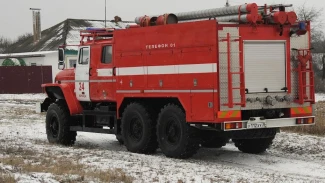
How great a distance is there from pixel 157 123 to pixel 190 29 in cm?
222

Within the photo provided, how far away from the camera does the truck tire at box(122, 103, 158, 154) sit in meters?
13.3

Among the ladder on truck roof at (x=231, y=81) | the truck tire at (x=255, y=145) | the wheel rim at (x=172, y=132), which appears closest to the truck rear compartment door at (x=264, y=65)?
the ladder on truck roof at (x=231, y=81)

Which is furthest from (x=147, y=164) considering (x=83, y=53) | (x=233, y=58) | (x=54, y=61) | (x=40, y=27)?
(x=40, y=27)

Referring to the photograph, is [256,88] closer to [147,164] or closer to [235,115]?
[235,115]

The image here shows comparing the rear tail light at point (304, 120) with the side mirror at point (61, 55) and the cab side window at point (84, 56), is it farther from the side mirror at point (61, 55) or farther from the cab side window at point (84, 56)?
the side mirror at point (61, 55)

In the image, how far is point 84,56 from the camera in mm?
15445

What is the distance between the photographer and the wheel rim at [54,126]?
16188mm

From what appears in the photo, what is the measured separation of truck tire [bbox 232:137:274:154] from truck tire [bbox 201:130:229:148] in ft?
1.11

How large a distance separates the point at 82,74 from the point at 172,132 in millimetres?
3721

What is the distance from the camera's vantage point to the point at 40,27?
61.9m

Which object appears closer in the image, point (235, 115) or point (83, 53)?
point (235, 115)

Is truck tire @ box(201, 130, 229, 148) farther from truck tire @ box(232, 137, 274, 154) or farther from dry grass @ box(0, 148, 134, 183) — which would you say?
dry grass @ box(0, 148, 134, 183)

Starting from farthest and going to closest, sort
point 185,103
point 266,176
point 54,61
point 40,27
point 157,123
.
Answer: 1. point 40,27
2. point 54,61
3. point 157,123
4. point 185,103
5. point 266,176

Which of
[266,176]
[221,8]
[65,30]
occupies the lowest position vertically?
[266,176]
